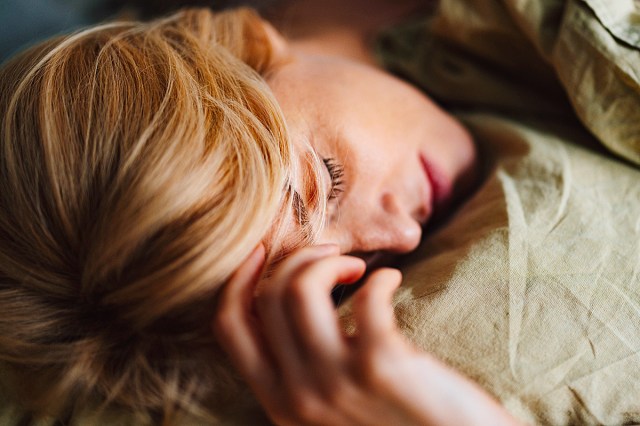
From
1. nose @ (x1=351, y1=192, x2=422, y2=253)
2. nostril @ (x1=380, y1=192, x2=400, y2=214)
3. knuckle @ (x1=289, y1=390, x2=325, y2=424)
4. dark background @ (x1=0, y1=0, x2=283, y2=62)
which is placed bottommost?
knuckle @ (x1=289, y1=390, x2=325, y2=424)

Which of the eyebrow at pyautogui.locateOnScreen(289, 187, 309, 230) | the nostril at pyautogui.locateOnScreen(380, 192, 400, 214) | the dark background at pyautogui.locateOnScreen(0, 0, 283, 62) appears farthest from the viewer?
the dark background at pyautogui.locateOnScreen(0, 0, 283, 62)

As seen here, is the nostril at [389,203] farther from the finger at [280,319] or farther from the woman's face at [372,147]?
the finger at [280,319]

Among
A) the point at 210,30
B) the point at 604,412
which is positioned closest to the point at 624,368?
the point at 604,412

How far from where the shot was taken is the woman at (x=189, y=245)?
0.53 metres

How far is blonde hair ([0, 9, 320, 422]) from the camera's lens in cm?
57

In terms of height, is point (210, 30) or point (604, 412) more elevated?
point (210, 30)

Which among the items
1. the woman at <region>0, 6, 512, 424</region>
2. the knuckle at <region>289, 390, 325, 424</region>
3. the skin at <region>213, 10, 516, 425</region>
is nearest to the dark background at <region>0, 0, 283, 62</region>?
the woman at <region>0, 6, 512, 424</region>

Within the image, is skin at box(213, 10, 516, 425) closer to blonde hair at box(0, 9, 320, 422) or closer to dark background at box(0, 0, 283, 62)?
blonde hair at box(0, 9, 320, 422)

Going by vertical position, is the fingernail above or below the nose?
above

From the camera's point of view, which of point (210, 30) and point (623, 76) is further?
point (210, 30)

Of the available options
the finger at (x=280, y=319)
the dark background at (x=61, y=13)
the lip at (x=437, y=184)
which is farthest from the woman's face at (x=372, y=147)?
the dark background at (x=61, y=13)

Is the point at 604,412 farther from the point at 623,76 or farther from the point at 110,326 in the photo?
the point at 110,326

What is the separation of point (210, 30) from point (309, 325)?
0.58 meters

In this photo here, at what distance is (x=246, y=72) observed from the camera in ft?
2.47
